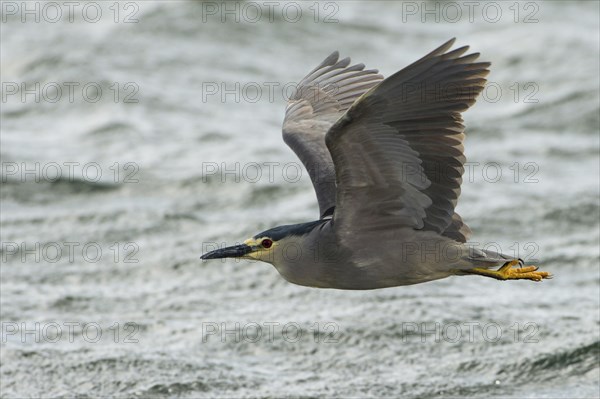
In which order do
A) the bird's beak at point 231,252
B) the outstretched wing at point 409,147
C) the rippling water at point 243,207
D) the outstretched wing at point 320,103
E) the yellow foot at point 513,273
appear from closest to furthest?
the outstretched wing at point 409,147 < the bird's beak at point 231,252 < the yellow foot at point 513,273 < the outstretched wing at point 320,103 < the rippling water at point 243,207

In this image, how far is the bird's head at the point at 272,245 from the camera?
7.82m

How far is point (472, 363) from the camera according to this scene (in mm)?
11352

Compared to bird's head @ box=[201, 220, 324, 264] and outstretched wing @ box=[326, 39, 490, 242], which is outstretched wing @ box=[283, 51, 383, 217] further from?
outstretched wing @ box=[326, 39, 490, 242]

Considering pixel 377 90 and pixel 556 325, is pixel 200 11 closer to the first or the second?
pixel 556 325

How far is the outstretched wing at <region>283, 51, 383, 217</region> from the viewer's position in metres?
8.90

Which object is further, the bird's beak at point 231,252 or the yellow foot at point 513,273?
the yellow foot at point 513,273

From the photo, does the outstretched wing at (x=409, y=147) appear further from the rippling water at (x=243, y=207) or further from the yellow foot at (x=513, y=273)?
the rippling water at (x=243, y=207)

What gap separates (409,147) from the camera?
23.9 feet

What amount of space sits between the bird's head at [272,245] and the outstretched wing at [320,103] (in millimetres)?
940

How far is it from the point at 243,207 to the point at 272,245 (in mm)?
7513

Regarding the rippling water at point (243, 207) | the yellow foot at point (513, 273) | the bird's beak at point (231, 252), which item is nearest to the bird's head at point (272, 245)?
the bird's beak at point (231, 252)

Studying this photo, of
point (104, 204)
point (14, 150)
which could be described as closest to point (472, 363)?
point (104, 204)

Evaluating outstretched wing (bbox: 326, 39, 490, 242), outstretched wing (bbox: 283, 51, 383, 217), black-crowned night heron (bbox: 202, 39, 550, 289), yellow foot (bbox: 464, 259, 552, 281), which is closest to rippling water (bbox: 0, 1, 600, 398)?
outstretched wing (bbox: 283, 51, 383, 217)

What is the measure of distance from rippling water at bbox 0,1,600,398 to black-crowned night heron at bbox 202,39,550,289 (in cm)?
326
